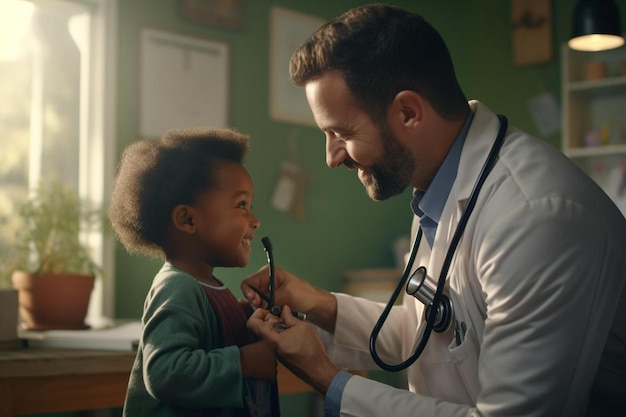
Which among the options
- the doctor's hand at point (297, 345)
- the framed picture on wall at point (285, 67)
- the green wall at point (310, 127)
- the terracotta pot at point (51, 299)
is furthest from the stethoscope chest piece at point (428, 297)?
the framed picture on wall at point (285, 67)

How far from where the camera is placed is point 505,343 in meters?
1.21

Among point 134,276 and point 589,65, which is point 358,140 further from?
point 589,65

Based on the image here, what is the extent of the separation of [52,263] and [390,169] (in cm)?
117

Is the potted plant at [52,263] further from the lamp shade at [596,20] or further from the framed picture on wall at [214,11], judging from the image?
the lamp shade at [596,20]

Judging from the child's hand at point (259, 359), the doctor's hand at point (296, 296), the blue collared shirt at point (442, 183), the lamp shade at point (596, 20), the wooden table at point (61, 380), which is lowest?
the wooden table at point (61, 380)

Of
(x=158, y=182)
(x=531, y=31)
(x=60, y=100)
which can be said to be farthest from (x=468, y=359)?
(x=531, y=31)

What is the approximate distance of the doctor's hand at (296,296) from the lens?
1415 mm

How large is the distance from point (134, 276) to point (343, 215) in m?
1.29

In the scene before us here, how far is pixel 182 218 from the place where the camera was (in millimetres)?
1351

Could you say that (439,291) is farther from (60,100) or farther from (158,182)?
(60,100)

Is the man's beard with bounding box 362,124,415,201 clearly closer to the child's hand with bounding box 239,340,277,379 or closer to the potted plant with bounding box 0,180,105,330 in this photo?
the child's hand with bounding box 239,340,277,379

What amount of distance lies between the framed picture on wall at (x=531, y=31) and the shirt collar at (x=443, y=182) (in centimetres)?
321

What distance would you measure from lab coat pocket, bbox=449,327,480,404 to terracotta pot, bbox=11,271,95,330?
122 cm

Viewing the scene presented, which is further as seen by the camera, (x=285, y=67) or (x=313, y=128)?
(x=313, y=128)
